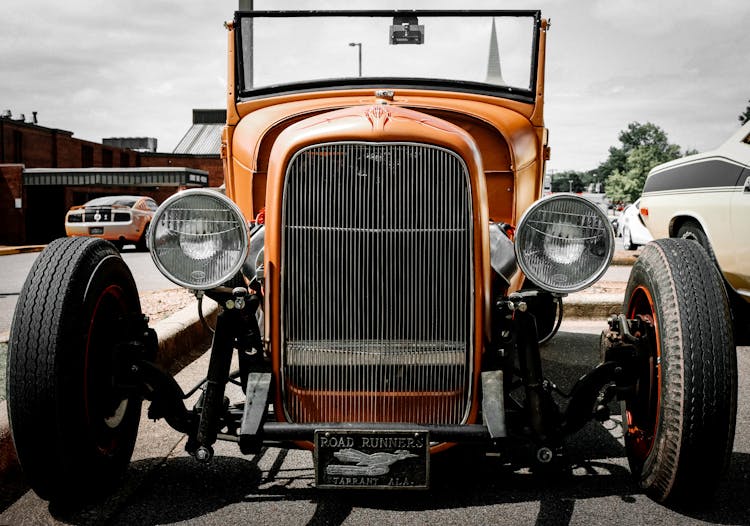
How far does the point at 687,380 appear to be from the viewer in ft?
7.69

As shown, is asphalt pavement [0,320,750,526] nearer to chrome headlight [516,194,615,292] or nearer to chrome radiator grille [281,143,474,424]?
chrome radiator grille [281,143,474,424]

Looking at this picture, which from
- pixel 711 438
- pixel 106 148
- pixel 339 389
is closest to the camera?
pixel 711 438

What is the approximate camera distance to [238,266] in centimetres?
248

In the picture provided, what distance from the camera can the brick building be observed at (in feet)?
71.9

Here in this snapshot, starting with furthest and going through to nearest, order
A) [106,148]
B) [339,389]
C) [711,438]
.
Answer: [106,148] < [339,389] < [711,438]

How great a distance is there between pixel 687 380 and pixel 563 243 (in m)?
0.64

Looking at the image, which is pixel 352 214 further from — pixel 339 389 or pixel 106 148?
pixel 106 148

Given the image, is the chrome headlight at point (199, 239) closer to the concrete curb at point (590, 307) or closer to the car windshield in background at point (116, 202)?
the concrete curb at point (590, 307)

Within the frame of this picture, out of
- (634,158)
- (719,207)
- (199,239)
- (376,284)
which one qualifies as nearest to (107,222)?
(719,207)

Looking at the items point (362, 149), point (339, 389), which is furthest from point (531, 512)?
point (362, 149)

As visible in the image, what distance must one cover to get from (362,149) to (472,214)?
45 centimetres

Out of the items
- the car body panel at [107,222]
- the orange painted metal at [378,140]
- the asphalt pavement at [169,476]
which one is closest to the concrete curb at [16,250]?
the car body panel at [107,222]

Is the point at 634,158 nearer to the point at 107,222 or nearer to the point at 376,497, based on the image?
the point at 107,222

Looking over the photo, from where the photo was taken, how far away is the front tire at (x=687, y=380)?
2.32 metres
